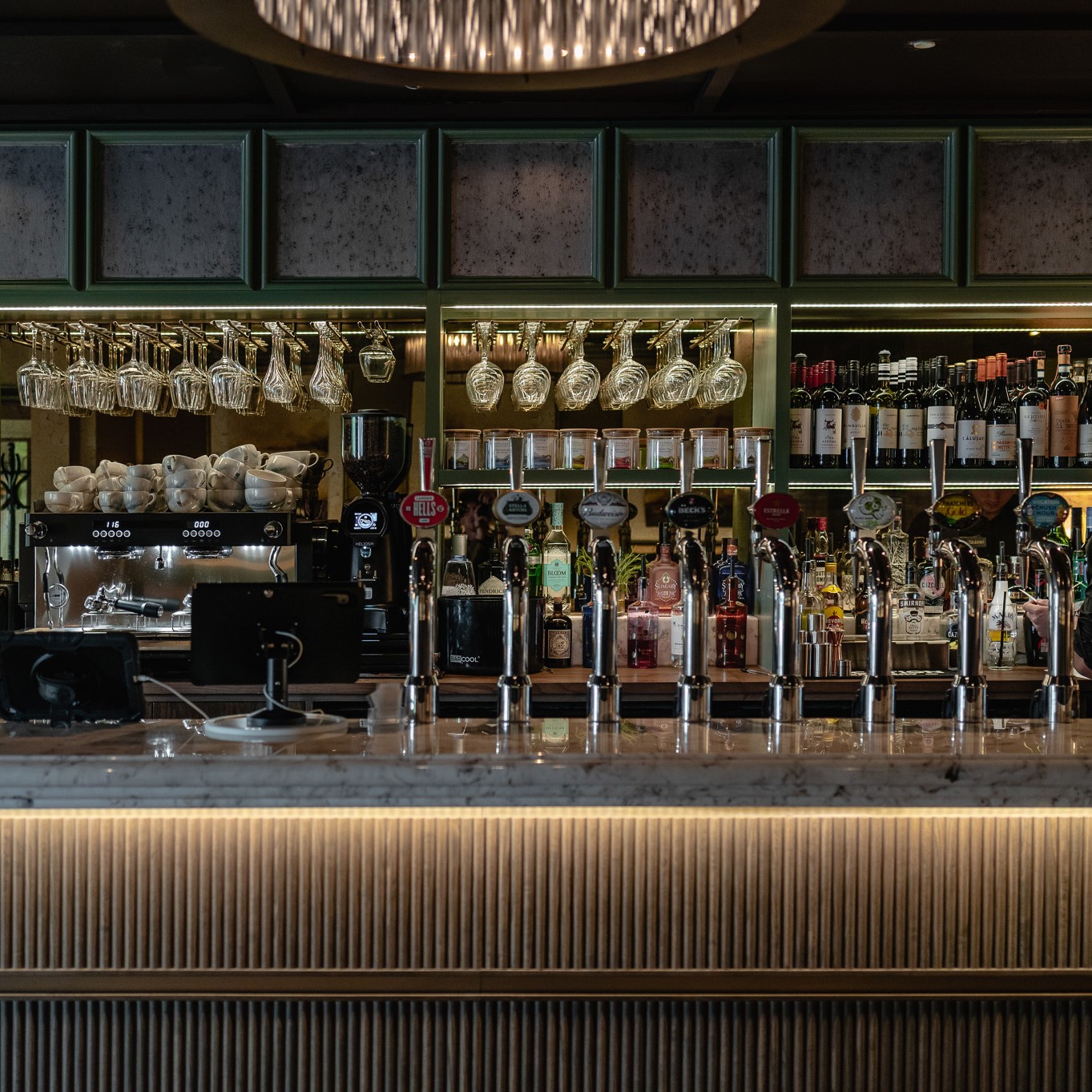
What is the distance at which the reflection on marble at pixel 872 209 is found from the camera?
3508 millimetres

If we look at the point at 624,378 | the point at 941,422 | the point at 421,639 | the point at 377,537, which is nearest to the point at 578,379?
the point at 624,378

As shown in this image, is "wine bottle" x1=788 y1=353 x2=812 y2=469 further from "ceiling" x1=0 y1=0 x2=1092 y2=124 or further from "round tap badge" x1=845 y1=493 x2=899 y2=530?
"round tap badge" x1=845 y1=493 x2=899 y2=530

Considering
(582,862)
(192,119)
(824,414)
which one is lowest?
(582,862)

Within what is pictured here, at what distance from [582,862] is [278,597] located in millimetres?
687

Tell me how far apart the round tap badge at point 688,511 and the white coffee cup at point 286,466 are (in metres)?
1.82

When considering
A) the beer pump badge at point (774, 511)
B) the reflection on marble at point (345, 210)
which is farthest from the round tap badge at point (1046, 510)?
the reflection on marble at point (345, 210)

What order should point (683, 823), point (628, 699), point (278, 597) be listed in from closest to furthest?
point (683, 823)
point (278, 597)
point (628, 699)

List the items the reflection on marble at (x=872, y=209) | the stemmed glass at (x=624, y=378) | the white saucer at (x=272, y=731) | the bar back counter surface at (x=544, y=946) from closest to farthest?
the bar back counter surface at (x=544, y=946), the white saucer at (x=272, y=731), the reflection on marble at (x=872, y=209), the stemmed glass at (x=624, y=378)

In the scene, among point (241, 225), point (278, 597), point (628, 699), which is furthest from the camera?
point (241, 225)

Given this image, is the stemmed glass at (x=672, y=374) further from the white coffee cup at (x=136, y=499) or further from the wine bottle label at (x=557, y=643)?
the white coffee cup at (x=136, y=499)

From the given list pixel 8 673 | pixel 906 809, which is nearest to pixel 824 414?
pixel 906 809

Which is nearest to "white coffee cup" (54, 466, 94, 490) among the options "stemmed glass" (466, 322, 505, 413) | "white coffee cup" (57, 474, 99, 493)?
"white coffee cup" (57, 474, 99, 493)

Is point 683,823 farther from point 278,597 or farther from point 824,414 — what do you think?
point 824,414

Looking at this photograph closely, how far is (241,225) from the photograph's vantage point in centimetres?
352
